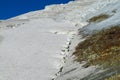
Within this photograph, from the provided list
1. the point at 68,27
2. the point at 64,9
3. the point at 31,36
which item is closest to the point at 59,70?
the point at 31,36

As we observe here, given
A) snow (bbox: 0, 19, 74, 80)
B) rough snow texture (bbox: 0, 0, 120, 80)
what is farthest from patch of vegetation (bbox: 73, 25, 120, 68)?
snow (bbox: 0, 19, 74, 80)

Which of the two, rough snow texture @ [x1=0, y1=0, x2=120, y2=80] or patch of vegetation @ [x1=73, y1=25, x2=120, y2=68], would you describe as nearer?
patch of vegetation @ [x1=73, y1=25, x2=120, y2=68]

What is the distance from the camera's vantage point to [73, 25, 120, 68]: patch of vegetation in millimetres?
30712

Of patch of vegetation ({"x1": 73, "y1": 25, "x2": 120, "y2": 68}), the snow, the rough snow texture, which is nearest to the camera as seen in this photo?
patch of vegetation ({"x1": 73, "y1": 25, "x2": 120, "y2": 68})

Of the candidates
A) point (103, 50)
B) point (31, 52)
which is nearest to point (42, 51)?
point (31, 52)

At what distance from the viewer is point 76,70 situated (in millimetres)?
33375

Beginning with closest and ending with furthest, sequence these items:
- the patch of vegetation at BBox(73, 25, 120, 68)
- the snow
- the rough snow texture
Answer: the patch of vegetation at BBox(73, 25, 120, 68) → the rough snow texture → the snow

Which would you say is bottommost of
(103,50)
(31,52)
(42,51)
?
(103,50)

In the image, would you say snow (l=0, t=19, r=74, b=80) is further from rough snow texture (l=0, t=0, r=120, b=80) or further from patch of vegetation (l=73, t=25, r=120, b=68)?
patch of vegetation (l=73, t=25, r=120, b=68)

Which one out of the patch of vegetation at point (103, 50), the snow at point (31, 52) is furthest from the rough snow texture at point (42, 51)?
the patch of vegetation at point (103, 50)

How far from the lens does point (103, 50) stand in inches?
1438

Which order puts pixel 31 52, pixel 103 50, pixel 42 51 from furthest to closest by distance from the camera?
pixel 31 52
pixel 42 51
pixel 103 50

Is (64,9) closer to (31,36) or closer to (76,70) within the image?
(31,36)

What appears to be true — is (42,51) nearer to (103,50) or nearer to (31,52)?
(31,52)
